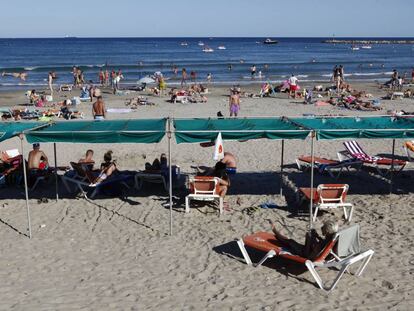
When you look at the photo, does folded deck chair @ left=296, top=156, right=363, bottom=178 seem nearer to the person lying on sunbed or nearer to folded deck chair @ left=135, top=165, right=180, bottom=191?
folded deck chair @ left=135, top=165, right=180, bottom=191

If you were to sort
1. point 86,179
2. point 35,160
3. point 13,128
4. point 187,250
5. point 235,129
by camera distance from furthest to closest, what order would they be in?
point 35,160
point 86,179
point 13,128
point 235,129
point 187,250

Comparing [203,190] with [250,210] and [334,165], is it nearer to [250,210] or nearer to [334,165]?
[250,210]

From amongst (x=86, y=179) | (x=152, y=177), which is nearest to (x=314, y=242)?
(x=152, y=177)

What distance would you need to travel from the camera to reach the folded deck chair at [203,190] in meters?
9.59

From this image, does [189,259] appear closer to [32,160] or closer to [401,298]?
[401,298]

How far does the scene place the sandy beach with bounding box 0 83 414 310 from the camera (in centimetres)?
655

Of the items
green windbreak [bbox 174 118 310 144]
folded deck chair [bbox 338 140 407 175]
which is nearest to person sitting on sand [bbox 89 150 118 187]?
green windbreak [bbox 174 118 310 144]

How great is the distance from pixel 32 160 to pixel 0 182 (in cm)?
81

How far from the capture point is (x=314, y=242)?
711 cm

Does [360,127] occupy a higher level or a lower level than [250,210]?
higher

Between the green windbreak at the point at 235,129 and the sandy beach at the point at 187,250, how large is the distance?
1514mm

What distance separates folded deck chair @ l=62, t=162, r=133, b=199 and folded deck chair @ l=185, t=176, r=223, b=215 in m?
1.89

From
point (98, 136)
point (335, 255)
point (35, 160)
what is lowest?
point (335, 255)

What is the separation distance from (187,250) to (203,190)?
71.9 inches
